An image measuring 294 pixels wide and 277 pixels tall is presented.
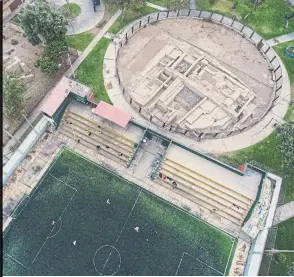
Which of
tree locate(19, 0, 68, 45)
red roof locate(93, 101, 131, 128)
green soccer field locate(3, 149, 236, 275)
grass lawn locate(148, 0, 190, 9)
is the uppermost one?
grass lawn locate(148, 0, 190, 9)

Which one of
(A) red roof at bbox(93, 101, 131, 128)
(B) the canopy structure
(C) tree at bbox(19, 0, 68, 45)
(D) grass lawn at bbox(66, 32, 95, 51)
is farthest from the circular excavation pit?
(C) tree at bbox(19, 0, 68, 45)

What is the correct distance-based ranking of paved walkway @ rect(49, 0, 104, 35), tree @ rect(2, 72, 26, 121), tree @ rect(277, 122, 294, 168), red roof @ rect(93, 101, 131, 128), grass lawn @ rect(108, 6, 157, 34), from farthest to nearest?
grass lawn @ rect(108, 6, 157, 34), paved walkway @ rect(49, 0, 104, 35), red roof @ rect(93, 101, 131, 128), tree @ rect(277, 122, 294, 168), tree @ rect(2, 72, 26, 121)

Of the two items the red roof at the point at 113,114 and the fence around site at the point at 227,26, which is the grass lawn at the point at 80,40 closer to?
the fence around site at the point at 227,26

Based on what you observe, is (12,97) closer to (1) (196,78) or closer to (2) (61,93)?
(2) (61,93)

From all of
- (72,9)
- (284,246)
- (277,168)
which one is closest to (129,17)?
(72,9)

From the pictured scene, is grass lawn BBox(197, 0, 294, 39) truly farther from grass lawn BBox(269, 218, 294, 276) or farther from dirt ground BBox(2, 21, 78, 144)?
grass lawn BBox(269, 218, 294, 276)

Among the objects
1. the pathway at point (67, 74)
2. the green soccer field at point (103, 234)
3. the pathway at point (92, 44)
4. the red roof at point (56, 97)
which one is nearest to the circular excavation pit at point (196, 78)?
the pathway at point (92, 44)
